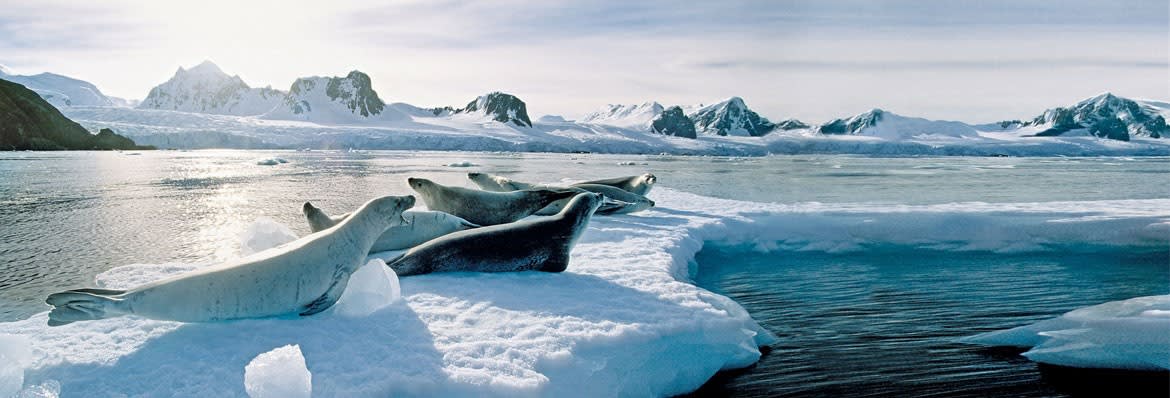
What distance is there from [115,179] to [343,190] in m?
7.02

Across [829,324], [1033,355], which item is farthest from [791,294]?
[1033,355]

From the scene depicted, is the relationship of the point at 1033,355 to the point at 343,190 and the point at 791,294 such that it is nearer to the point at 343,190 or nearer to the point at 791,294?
the point at 791,294

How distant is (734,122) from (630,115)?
35865mm

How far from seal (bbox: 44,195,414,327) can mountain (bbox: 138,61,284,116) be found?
427 feet

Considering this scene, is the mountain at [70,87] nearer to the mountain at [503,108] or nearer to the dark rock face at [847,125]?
the mountain at [503,108]

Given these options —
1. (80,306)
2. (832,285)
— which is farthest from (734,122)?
(80,306)

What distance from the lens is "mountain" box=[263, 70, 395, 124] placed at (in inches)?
4401

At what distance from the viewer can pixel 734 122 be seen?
183625mm

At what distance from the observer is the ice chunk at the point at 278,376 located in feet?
8.63

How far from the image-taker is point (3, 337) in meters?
2.68

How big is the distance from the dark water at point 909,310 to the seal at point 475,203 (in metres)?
1.90

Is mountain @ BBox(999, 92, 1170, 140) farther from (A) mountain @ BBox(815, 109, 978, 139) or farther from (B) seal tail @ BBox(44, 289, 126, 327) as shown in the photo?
(B) seal tail @ BBox(44, 289, 126, 327)

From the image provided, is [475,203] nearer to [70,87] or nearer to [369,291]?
[369,291]

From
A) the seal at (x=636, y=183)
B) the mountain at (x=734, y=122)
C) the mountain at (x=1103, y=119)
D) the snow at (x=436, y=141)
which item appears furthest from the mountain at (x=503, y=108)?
the seal at (x=636, y=183)
